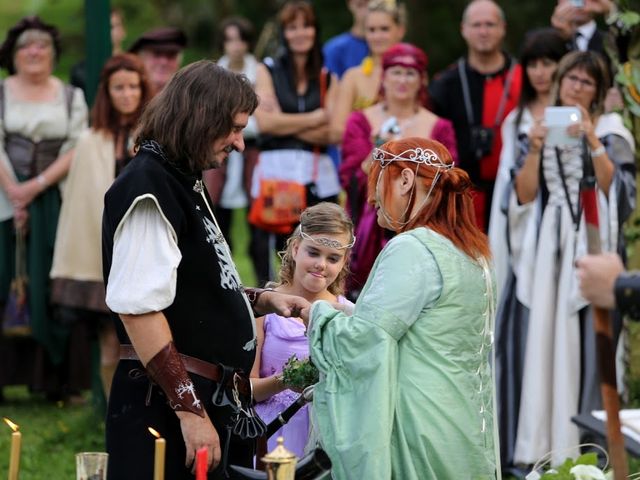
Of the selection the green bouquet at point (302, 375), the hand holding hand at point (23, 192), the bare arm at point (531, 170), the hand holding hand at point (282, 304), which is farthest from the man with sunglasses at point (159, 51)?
the green bouquet at point (302, 375)

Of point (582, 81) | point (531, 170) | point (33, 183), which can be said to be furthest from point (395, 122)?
point (33, 183)

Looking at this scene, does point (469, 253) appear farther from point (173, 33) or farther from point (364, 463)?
point (173, 33)

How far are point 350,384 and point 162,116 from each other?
0.97 meters

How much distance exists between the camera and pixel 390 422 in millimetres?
4215

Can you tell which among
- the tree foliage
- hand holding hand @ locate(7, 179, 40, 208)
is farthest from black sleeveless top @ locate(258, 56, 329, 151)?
the tree foliage

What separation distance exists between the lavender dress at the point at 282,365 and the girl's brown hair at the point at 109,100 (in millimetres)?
2970

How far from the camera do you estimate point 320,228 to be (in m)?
5.26

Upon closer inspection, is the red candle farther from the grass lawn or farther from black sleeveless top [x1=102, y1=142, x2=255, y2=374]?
the grass lawn

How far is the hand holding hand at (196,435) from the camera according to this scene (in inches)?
165

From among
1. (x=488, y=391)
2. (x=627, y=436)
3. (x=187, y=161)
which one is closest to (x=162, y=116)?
(x=187, y=161)

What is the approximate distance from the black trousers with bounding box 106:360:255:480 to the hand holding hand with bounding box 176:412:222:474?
71 mm

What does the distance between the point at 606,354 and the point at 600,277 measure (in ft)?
0.90

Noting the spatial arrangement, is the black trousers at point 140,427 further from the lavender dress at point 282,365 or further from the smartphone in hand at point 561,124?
the smartphone in hand at point 561,124

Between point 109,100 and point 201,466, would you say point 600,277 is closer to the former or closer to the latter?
point 201,466
